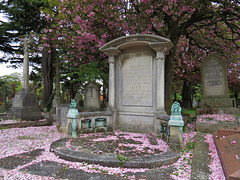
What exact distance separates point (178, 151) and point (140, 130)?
233 cm

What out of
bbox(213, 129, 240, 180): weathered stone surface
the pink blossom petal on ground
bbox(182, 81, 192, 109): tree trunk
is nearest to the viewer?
bbox(213, 129, 240, 180): weathered stone surface

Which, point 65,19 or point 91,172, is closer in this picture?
point 91,172

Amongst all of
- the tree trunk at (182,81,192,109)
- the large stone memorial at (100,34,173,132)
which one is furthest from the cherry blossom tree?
the tree trunk at (182,81,192,109)

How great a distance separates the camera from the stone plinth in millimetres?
10117

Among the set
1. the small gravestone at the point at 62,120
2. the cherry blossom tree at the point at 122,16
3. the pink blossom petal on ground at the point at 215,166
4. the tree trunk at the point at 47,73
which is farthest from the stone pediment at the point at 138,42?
the tree trunk at the point at 47,73

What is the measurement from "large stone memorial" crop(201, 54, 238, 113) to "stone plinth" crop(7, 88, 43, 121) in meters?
10.0

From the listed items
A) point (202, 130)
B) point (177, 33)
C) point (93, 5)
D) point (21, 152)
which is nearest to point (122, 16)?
point (93, 5)

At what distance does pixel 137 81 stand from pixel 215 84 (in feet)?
16.5

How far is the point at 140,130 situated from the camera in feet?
20.8

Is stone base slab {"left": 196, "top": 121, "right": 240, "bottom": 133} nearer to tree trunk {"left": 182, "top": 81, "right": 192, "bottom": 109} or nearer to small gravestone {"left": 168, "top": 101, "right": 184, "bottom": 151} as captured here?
small gravestone {"left": 168, "top": 101, "right": 184, "bottom": 151}

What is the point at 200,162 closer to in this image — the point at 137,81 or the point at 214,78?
the point at 137,81

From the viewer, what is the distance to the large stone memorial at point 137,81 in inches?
232

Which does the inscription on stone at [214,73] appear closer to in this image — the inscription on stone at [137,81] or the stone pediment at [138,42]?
the stone pediment at [138,42]

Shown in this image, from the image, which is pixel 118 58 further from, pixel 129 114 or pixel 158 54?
pixel 129 114
